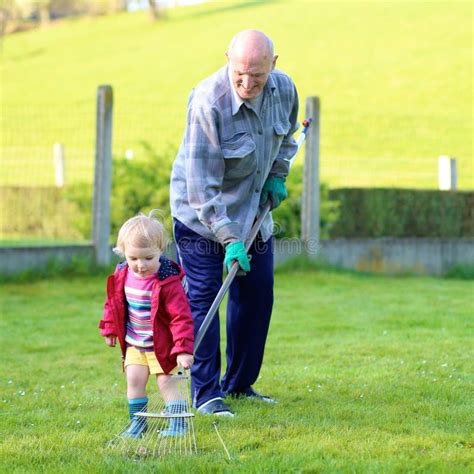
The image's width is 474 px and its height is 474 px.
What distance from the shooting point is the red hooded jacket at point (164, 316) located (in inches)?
183

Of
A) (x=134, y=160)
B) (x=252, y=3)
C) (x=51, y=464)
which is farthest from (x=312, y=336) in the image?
(x=252, y=3)

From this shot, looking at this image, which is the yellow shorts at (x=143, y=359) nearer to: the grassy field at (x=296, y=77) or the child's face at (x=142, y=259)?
the child's face at (x=142, y=259)

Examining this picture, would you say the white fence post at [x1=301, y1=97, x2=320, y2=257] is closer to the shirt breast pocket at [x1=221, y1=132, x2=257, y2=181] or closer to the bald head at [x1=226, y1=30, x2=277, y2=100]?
the shirt breast pocket at [x1=221, y1=132, x2=257, y2=181]

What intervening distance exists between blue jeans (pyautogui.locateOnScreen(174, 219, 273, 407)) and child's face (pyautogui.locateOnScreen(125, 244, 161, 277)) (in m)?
0.71

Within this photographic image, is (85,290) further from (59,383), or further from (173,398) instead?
(173,398)

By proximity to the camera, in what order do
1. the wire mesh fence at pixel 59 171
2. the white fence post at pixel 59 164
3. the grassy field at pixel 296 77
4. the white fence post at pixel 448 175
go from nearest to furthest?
1. the wire mesh fence at pixel 59 171
2. the white fence post at pixel 448 175
3. the white fence post at pixel 59 164
4. the grassy field at pixel 296 77

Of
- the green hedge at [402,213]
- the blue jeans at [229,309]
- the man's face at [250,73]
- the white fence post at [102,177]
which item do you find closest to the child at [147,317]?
the blue jeans at [229,309]

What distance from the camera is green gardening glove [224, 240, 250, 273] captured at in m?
5.04

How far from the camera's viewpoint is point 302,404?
5.50 meters

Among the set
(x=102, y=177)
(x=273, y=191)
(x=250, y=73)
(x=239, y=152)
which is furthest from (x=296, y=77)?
(x=250, y=73)

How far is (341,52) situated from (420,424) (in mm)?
35622

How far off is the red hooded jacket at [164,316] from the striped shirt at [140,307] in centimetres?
3

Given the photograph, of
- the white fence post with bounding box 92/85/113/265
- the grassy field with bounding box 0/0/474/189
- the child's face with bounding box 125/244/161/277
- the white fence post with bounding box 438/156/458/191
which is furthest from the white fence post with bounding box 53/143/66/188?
the child's face with bounding box 125/244/161/277

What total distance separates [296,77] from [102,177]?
25.6 meters
